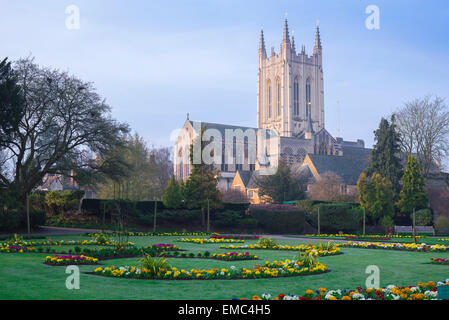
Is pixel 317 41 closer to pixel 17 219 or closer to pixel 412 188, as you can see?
pixel 412 188

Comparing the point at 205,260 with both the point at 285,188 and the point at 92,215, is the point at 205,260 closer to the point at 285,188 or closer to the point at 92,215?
the point at 92,215

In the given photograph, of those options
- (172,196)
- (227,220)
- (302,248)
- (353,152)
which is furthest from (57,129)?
(353,152)

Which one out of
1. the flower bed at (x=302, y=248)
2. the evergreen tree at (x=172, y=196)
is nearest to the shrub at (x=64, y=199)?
the evergreen tree at (x=172, y=196)

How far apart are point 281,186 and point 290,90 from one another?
68015mm

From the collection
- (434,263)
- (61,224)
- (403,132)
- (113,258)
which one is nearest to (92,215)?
(61,224)

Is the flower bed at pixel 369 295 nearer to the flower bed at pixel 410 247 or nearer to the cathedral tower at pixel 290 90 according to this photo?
the flower bed at pixel 410 247

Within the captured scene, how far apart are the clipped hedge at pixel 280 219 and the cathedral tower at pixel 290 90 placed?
76297 mm

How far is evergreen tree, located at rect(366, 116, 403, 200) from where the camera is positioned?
45500 millimetres

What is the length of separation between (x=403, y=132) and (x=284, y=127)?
64413mm

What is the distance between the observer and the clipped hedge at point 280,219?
34812 mm

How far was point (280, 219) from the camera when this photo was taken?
1368 inches

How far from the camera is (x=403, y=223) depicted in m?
41.6

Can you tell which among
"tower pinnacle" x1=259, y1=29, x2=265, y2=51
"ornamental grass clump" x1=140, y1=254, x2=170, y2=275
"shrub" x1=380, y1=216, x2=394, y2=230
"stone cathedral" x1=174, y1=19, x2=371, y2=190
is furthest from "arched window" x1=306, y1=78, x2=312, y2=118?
"ornamental grass clump" x1=140, y1=254, x2=170, y2=275

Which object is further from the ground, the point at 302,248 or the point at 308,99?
the point at 308,99
